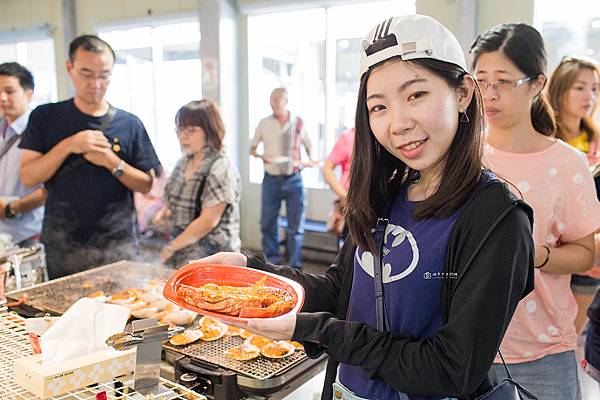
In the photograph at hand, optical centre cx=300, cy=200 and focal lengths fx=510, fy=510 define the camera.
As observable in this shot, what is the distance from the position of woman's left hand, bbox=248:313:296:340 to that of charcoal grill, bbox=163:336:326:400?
0.41 meters

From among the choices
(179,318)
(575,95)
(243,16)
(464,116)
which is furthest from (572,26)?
(179,318)

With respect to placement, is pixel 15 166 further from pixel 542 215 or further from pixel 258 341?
pixel 542 215

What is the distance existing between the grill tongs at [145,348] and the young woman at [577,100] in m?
2.31

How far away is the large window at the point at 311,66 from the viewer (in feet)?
19.4

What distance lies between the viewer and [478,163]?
3.24 ft

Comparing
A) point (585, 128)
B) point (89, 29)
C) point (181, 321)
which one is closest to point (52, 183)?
point (181, 321)

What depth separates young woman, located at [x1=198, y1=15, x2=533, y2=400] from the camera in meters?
0.88

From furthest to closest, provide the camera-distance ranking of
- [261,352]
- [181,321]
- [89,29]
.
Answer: [89,29] < [181,321] < [261,352]

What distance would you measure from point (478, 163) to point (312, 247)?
4.81 meters

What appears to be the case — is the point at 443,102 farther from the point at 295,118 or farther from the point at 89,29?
the point at 89,29

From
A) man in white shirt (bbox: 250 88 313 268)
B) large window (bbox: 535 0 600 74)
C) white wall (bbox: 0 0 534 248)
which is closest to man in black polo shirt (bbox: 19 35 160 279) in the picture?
man in white shirt (bbox: 250 88 313 268)

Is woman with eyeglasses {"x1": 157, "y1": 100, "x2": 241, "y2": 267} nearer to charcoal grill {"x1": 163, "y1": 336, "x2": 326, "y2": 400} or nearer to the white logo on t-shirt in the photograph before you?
charcoal grill {"x1": 163, "y1": 336, "x2": 326, "y2": 400}

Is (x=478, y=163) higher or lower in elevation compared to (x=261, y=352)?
higher

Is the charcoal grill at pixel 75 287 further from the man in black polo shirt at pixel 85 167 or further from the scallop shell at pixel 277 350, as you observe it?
the scallop shell at pixel 277 350
